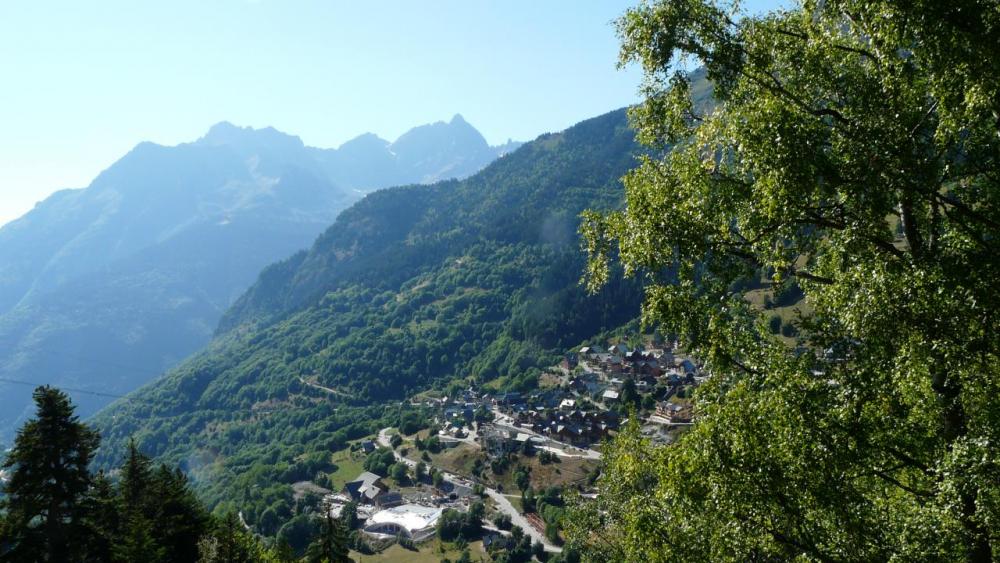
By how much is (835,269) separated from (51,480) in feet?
105

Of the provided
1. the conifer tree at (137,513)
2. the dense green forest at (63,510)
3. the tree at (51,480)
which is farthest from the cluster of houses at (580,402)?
the tree at (51,480)

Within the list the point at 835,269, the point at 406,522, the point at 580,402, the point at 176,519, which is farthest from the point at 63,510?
the point at 580,402

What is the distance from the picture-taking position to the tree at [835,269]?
7.29m

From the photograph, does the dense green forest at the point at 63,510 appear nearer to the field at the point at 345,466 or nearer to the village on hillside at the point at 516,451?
the village on hillside at the point at 516,451

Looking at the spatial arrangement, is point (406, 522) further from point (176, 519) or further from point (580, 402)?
point (176, 519)

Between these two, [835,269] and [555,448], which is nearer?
[835,269]

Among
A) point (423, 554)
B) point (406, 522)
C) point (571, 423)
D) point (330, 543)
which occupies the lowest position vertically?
point (571, 423)

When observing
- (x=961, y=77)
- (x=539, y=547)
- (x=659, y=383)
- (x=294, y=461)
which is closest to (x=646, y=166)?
(x=961, y=77)

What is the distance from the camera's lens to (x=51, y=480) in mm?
26547

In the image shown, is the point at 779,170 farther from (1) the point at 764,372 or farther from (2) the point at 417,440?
(2) the point at 417,440

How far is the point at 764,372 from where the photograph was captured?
897 centimetres

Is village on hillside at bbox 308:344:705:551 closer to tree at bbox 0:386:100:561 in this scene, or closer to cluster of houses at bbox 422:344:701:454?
cluster of houses at bbox 422:344:701:454

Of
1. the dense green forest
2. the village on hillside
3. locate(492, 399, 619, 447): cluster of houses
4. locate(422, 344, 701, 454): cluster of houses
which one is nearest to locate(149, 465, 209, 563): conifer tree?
the dense green forest

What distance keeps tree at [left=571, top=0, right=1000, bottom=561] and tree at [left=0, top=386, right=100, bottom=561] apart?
27.6 meters
